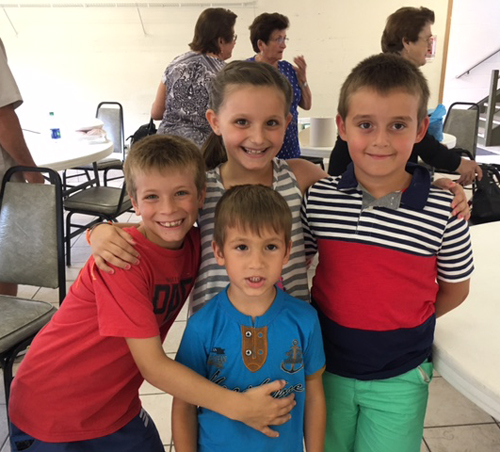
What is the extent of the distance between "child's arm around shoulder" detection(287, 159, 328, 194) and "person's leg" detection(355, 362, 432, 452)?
0.49 metres

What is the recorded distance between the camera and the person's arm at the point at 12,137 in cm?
200

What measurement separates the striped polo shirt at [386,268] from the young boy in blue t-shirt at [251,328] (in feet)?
0.30

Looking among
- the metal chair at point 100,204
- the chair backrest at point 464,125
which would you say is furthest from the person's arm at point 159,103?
the chair backrest at point 464,125

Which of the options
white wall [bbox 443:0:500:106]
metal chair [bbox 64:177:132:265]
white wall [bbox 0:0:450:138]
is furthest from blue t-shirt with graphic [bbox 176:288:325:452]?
white wall [bbox 443:0:500:106]

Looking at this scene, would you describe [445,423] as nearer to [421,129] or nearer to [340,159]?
[340,159]

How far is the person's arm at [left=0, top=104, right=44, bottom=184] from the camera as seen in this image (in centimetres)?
200

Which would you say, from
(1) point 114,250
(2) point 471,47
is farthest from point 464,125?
(1) point 114,250

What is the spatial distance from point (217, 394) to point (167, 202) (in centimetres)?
42

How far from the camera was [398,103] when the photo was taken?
3.09ft

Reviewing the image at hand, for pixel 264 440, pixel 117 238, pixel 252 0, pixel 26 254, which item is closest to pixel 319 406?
pixel 264 440

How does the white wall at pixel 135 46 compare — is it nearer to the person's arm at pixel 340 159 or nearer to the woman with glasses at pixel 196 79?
the woman with glasses at pixel 196 79

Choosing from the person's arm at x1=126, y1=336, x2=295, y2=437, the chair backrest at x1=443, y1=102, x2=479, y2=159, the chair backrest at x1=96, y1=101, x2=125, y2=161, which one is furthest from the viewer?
the chair backrest at x1=96, y1=101, x2=125, y2=161

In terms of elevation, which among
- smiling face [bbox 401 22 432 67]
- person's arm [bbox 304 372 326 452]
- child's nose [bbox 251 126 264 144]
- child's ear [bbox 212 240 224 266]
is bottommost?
person's arm [bbox 304 372 326 452]

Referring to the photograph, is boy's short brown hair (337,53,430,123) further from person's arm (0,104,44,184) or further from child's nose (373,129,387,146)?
person's arm (0,104,44,184)
